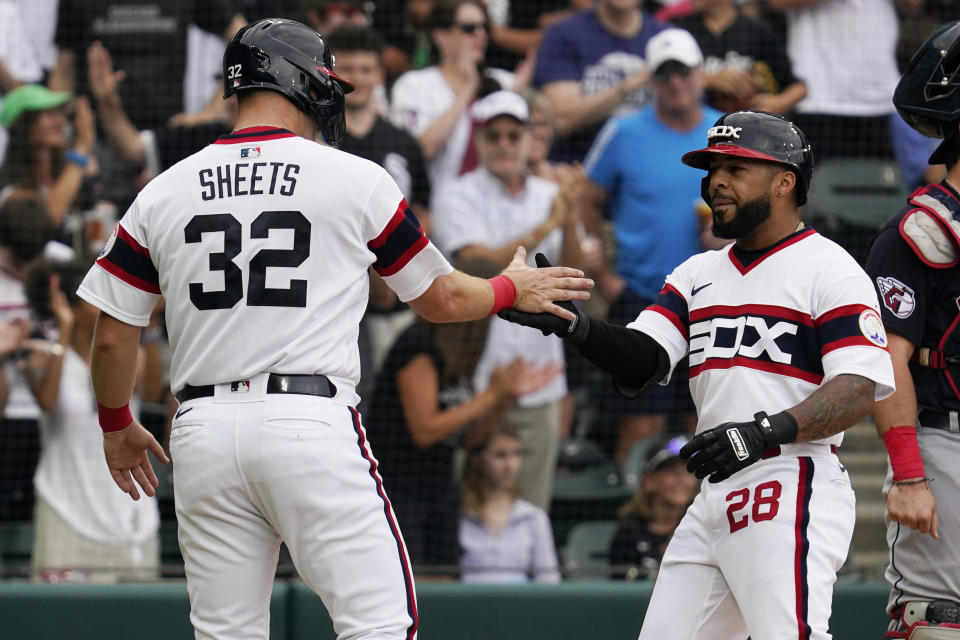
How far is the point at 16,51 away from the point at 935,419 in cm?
579

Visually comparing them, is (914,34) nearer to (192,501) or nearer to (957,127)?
(957,127)

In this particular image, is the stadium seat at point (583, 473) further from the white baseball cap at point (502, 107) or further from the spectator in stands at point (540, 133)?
the white baseball cap at point (502, 107)

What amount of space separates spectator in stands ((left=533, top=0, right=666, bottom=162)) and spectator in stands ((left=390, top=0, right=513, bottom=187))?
308 millimetres

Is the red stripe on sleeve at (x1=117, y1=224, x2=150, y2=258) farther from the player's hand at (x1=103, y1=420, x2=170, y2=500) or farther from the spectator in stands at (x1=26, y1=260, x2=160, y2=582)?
the spectator in stands at (x1=26, y1=260, x2=160, y2=582)

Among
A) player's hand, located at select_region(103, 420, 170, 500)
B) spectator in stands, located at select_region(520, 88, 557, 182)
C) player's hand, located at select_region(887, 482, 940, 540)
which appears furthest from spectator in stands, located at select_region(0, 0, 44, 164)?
player's hand, located at select_region(887, 482, 940, 540)

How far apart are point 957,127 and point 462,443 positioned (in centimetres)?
322

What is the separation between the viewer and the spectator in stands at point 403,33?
26.2 feet

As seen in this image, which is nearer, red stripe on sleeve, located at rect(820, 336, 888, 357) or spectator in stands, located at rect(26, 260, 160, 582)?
red stripe on sleeve, located at rect(820, 336, 888, 357)

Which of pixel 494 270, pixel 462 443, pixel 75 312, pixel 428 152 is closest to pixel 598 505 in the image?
pixel 462 443

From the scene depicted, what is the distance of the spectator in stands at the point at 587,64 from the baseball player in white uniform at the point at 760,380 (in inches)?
150

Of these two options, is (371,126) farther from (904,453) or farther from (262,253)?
(904,453)

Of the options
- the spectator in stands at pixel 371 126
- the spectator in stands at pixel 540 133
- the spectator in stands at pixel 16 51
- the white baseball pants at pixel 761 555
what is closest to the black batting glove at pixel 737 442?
the white baseball pants at pixel 761 555

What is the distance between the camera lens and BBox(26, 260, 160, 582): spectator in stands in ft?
20.6

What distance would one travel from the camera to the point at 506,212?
7176mm
